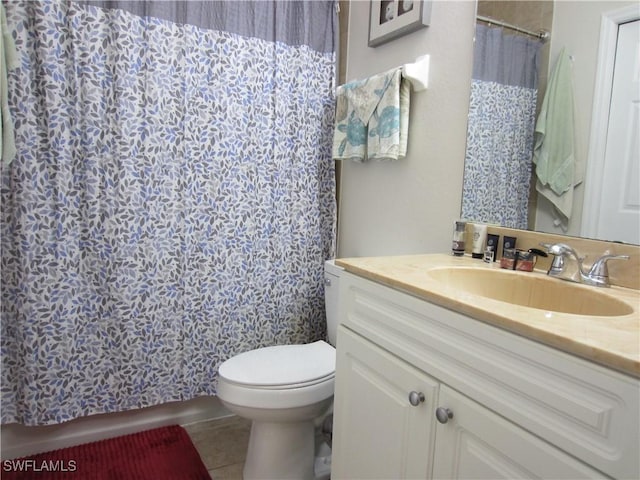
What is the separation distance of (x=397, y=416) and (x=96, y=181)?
1.39m

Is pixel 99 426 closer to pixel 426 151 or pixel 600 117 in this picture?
pixel 426 151

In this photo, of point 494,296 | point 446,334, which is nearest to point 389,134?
point 494,296

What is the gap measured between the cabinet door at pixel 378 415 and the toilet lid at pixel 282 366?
0.23m

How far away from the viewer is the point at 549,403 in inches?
27.9

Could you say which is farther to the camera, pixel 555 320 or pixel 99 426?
pixel 99 426

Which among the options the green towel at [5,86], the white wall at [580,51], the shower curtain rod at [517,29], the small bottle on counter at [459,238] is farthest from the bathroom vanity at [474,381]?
the green towel at [5,86]

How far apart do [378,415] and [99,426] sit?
1.37 meters

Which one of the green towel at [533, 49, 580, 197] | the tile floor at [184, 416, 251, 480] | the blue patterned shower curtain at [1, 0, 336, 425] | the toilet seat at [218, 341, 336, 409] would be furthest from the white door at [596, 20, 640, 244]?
the tile floor at [184, 416, 251, 480]

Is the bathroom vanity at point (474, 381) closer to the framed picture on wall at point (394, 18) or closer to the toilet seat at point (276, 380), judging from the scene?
the toilet seat at point (276, 380)

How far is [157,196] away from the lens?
1.77 meters

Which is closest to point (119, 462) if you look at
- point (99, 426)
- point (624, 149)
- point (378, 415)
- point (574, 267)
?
point (99, 426)

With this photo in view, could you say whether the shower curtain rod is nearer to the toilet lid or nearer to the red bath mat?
the toilet lid

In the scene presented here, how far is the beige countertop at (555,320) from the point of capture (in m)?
0.63

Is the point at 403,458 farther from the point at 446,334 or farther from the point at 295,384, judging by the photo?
the point at 295,384
